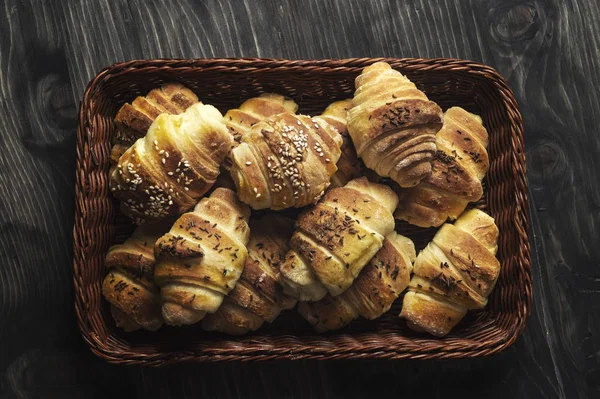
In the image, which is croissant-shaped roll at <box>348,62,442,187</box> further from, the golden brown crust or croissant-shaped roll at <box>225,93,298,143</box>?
the golden brown crust

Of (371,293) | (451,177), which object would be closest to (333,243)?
(371,293)

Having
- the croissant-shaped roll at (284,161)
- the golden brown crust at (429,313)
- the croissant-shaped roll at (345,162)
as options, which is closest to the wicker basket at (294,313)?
the golden brown crust at (429,313)

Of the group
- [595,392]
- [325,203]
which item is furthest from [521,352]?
[325,203]

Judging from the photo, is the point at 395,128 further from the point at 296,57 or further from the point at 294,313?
the point at 294,313

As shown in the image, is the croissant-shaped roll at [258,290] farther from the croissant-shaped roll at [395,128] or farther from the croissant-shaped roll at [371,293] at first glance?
the croissant-shaped roll at [395,128]

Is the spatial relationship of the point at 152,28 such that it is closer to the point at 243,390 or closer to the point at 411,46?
the point at 411,46

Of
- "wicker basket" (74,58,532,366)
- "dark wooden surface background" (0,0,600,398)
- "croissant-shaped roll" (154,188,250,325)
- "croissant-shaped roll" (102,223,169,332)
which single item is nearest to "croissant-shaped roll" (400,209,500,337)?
"wicker basket" (74,58,532,366)
